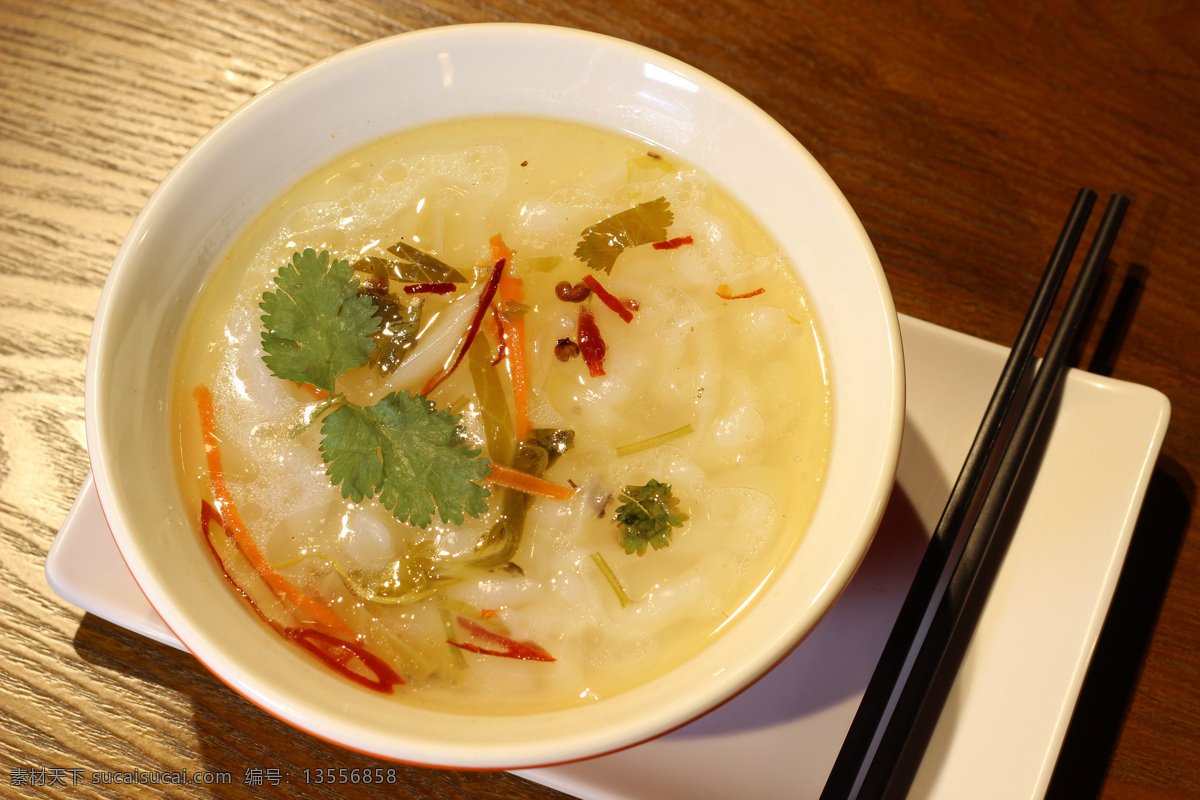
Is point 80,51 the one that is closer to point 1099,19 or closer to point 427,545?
point 427,545

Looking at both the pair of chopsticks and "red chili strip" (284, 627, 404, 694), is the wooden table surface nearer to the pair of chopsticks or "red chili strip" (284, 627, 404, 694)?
the pair of chopsticks

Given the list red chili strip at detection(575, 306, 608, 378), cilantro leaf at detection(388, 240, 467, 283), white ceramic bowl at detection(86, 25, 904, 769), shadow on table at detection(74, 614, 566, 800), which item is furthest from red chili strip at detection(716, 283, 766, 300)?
shadow on table at detection(74, 614, 566, 800)

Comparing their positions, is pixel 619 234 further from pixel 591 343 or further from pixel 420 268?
pixel 420 268

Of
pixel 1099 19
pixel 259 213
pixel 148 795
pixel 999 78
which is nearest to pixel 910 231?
pixel 999 78

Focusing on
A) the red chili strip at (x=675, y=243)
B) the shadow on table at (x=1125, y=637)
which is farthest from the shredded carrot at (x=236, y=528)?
the shadow on table at (x=1125, y=637)

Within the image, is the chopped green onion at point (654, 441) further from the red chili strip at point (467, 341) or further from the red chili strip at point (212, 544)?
the red chili strip at point (212, 544)

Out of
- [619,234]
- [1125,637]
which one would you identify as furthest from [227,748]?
[1125,637]
